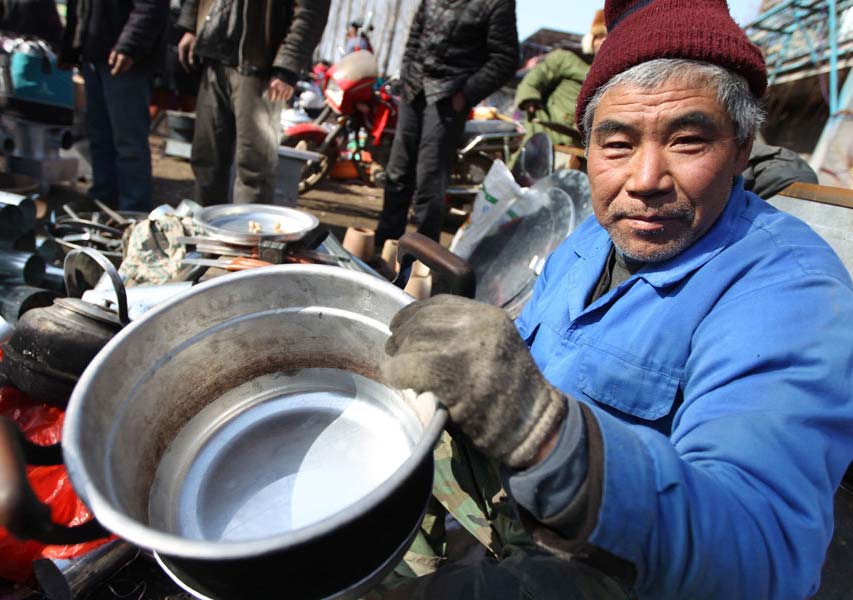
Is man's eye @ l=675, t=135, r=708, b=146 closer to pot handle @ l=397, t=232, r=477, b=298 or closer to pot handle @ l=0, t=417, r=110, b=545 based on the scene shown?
pot handle @ l=397, t=232, r=477, b=298

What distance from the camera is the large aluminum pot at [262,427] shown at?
0.80m

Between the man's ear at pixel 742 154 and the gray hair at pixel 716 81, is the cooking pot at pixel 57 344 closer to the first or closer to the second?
the gray hair at pixel 716 81

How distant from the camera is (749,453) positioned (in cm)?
75

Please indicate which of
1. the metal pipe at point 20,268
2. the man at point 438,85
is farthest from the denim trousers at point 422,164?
the metal pipe at point 20,268

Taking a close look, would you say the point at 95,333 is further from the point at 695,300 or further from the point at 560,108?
the point at 560,108

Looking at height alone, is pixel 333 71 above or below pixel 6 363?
above

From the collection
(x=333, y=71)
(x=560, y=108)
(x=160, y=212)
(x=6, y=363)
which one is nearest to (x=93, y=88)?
(x=160, y=212)

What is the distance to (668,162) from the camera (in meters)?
1.12

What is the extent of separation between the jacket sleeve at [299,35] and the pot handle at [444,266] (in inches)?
109

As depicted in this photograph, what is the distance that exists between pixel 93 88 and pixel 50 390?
12.1ft

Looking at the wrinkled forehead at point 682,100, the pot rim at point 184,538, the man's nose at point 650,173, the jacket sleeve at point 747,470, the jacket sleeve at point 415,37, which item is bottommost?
the pot rim at point 184,538

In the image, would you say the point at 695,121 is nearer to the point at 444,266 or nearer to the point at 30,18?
the point at 444,266

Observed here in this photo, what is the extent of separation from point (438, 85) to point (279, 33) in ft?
4.28

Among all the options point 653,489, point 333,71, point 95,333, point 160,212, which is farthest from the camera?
point 333,71
